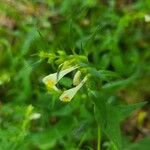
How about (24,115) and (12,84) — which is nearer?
(24,115)

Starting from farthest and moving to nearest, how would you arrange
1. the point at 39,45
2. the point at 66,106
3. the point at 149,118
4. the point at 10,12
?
the point at 10,12 < the point at 149,118 < the point at 66,106 < the point at 39,45

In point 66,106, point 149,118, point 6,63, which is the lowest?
point 149,118

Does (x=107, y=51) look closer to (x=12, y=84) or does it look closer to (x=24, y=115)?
(x=12, y=84)

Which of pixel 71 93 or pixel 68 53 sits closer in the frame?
pixel 71 93

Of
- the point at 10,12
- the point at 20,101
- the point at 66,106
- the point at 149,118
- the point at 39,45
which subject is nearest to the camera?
Result: the point at 39,45

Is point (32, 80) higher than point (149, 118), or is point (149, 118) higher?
point (32, 80)

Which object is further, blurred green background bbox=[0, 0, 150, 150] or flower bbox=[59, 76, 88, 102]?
blurred green background bbox=[0, 0, 150, 150]

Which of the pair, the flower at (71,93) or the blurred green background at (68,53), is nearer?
the flower at (71,93)

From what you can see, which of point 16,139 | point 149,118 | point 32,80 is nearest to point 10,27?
point 32,80
